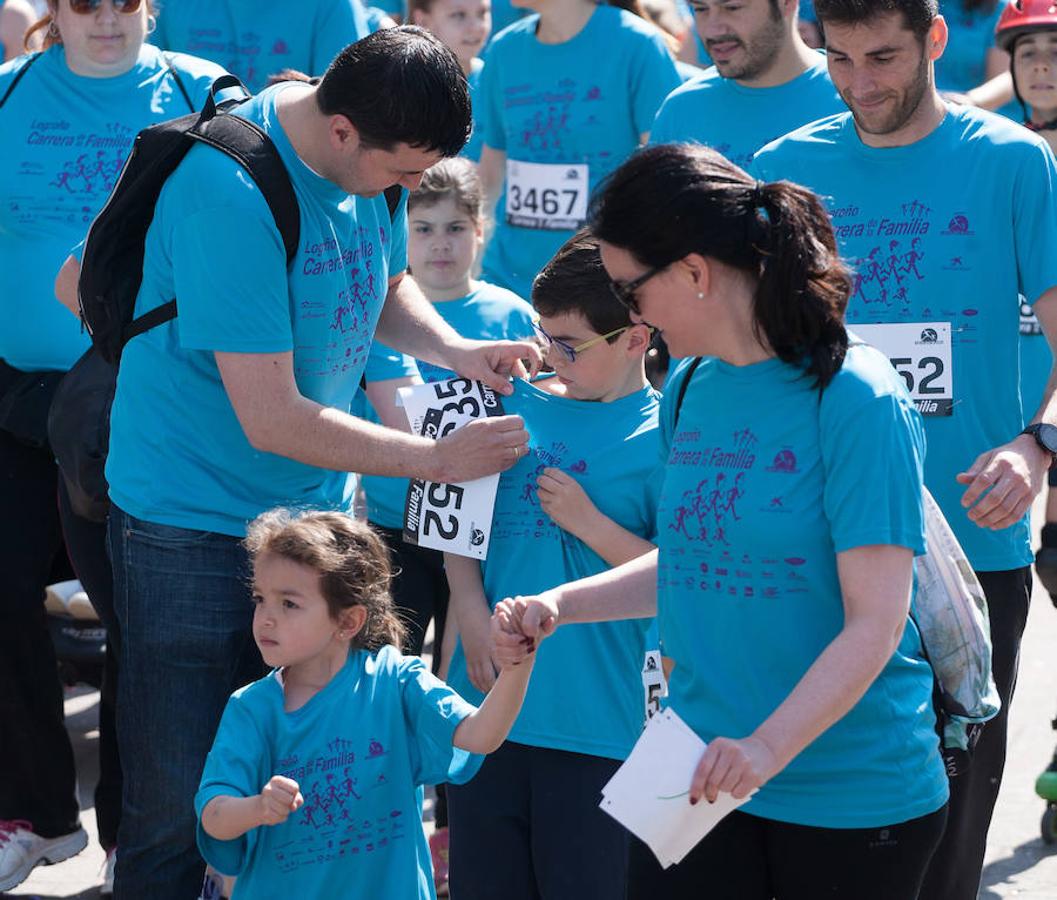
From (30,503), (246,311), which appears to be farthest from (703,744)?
(30,503)

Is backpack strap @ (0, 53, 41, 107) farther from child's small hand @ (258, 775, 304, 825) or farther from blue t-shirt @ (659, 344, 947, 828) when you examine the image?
blue t-shirt @ (659, 344, 947, 828)

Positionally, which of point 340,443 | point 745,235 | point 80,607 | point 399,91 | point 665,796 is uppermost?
point 399,91

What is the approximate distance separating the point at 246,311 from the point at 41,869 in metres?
2.34

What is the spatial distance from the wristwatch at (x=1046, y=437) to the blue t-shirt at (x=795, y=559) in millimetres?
769

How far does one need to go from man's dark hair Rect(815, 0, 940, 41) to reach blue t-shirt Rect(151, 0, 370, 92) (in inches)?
94.8

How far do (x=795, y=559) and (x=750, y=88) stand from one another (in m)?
2.55

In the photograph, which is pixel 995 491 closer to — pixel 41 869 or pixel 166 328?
pixel 166 328

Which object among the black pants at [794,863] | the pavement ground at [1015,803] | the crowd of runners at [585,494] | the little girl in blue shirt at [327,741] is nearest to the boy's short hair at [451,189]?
the crowd of runners at [585,494]

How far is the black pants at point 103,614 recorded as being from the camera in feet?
14.2

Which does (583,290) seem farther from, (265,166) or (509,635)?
(509,635)

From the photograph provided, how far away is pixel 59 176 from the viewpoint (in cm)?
473

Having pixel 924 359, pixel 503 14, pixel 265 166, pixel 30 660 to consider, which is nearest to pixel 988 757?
pixel 924 359

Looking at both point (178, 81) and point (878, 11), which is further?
point (178, 81)

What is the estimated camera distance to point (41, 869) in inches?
199
